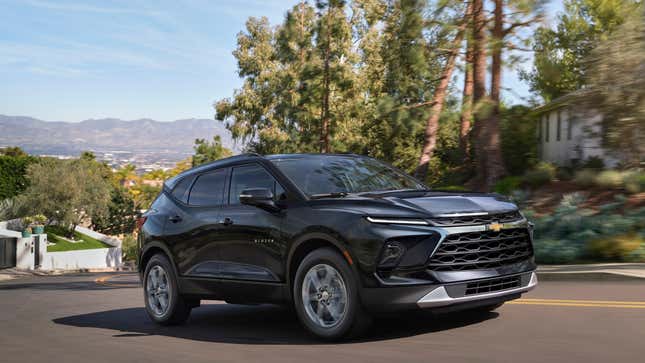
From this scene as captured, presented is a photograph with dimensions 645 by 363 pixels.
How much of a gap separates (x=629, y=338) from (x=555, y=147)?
33.6 m

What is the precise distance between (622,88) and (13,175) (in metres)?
57.7

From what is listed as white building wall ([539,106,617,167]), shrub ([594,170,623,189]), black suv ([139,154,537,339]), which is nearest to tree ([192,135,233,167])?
white building wall ([539,106,617,167])

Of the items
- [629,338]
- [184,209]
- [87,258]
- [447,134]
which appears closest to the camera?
[629,338]

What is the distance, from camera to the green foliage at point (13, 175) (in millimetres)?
65812

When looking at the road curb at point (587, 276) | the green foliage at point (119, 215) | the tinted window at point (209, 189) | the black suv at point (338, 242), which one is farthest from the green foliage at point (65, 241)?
the black suv at point (338, 242)

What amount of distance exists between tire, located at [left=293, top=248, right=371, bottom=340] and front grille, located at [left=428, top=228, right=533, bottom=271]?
2.44 ft

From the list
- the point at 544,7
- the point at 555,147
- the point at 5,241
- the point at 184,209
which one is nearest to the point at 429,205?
the point at 184,209

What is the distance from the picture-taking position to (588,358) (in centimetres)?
612

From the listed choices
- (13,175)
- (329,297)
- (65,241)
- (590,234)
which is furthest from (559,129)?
(13,175)

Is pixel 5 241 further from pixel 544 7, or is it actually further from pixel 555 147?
pixel 544 7

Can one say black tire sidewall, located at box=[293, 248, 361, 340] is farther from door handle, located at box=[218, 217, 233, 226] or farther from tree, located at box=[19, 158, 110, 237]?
tree, located at box=[19, 158, 110, 237]

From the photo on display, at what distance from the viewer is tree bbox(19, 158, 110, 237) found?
63812 mm

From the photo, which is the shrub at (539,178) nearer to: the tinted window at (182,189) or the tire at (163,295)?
the tinted window at (182,189)

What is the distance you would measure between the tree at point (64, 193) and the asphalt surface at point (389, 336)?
5553 cm
